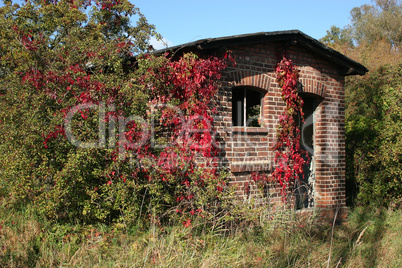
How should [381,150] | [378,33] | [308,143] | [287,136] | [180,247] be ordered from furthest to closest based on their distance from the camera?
[378,33] → [308,143] → [381,150] → [287,136] → [180,247]

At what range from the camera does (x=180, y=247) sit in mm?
4797

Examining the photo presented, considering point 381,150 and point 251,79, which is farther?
point 381,150

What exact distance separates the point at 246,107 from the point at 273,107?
1.90ft

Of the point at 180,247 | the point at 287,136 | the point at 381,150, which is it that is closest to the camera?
the point at 180,247

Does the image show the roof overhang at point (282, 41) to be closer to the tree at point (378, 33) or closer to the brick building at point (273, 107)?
the brick building at point (273, 107)

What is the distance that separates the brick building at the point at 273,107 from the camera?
276 inches

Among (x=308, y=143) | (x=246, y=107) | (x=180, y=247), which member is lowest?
(x=180, y=247)

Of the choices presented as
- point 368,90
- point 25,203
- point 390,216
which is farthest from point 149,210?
point 368,90

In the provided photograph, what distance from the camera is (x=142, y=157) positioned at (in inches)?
224

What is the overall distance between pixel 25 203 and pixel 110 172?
2.68 metres

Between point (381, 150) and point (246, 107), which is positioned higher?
point (246, 107)

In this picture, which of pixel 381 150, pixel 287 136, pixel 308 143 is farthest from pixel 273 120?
pixel 381 150

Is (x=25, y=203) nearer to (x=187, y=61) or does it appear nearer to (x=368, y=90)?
(x=187, y=61)

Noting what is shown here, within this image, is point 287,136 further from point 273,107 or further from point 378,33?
point 378,33
